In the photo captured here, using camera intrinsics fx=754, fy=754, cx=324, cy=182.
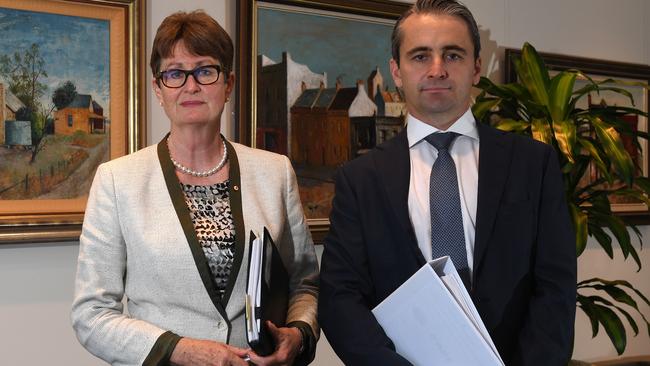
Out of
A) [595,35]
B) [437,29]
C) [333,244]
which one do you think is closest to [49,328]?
[333,244]

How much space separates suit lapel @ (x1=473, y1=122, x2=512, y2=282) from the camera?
5.33ft

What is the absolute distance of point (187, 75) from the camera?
1713 mm

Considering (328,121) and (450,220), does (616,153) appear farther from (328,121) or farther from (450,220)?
(450,220)

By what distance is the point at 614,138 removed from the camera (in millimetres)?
2906

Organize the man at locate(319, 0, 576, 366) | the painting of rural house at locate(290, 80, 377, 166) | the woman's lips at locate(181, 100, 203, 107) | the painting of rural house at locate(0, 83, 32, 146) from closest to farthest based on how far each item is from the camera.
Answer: the man at locate(319, 0, 576, 366)
the woman's lips at locate(181, 100, 203, 107)
the painting of rural house at locate(0, 83, 32, 146)
the painting of rural house at locate(290, 80, 377, 166)

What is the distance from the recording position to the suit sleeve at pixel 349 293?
5.18 ft

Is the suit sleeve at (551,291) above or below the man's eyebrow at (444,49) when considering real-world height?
below

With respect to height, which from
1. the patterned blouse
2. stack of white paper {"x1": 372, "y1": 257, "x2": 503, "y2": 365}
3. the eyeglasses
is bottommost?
stack of white paper {"x1": 372, "y1": 257, "x2": 503, "y2": 365}

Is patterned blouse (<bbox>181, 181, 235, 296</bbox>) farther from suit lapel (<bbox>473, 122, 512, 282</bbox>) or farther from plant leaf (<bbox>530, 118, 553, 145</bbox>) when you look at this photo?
plant leaf (<bbox>530, 118, 553, 145</bbox>)

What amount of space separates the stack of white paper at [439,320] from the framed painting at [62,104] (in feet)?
4.61

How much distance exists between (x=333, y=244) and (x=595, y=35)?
2833mm

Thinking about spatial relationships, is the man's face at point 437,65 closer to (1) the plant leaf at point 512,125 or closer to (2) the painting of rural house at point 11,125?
(1) the plant leaf at point 512,125

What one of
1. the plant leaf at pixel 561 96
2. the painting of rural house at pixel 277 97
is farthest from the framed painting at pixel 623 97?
the painting of rural house at pixel 277 97

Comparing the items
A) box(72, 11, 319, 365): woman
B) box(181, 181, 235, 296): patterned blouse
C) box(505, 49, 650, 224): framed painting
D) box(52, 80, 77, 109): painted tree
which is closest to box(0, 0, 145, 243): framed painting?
box(52, 80, 77, 109): painted tree
